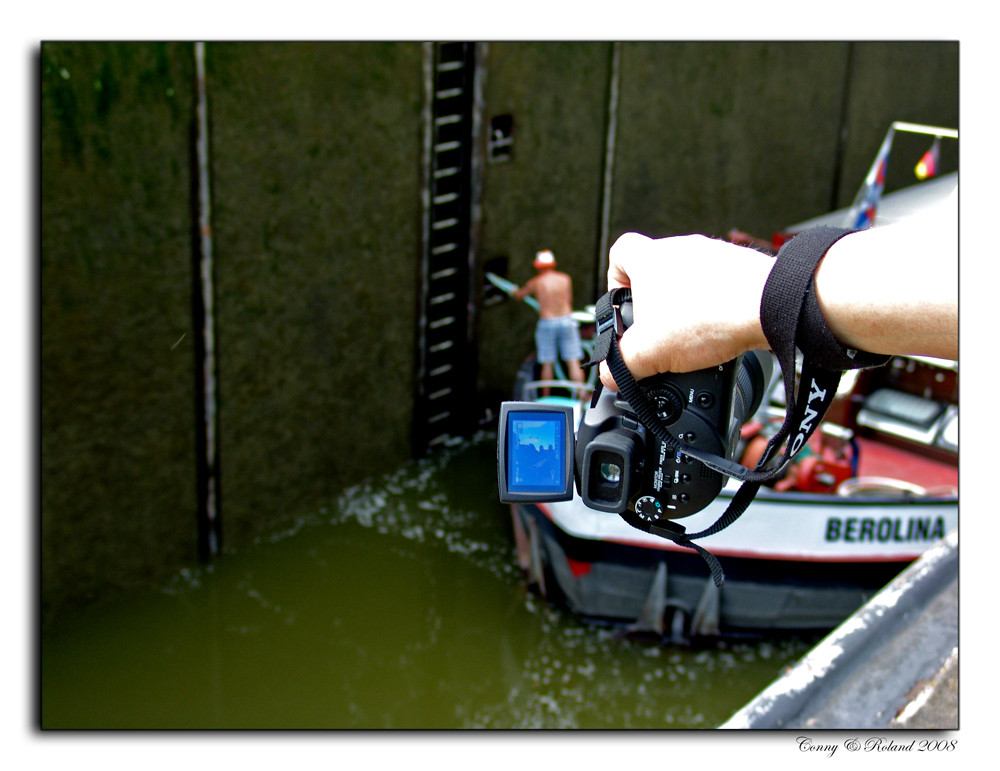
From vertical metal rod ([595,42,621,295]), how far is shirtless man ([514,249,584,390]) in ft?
3.97

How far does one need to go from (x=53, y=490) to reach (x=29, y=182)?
1.79m

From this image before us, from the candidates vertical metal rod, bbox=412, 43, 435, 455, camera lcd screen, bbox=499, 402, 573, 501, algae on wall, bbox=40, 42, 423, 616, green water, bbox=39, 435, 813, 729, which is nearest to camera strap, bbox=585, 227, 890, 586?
camera lcd screen, bbox=499, 402, 573, 501

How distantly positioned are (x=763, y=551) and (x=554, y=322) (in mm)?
2488

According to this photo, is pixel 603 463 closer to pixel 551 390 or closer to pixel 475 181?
pixel 551 390

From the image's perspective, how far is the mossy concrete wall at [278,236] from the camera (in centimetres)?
625

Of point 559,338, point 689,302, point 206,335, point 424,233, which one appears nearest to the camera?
point 689,302

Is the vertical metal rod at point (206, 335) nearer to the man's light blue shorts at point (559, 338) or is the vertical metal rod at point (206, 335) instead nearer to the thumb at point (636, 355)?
the man's light blue shorts at point (559, 338)

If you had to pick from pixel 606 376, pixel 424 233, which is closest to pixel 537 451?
pixel 606 376

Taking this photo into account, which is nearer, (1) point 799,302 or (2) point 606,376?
(1) point 799,302

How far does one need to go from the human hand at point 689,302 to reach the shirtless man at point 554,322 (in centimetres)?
663

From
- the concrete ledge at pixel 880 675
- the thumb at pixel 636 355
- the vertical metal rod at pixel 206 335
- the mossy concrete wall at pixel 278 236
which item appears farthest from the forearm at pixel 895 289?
the vertical metal rod at pixel 206 335

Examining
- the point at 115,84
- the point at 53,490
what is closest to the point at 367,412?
the point at 53,490

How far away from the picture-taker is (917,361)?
8.00 m

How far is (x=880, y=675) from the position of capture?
3.31m
